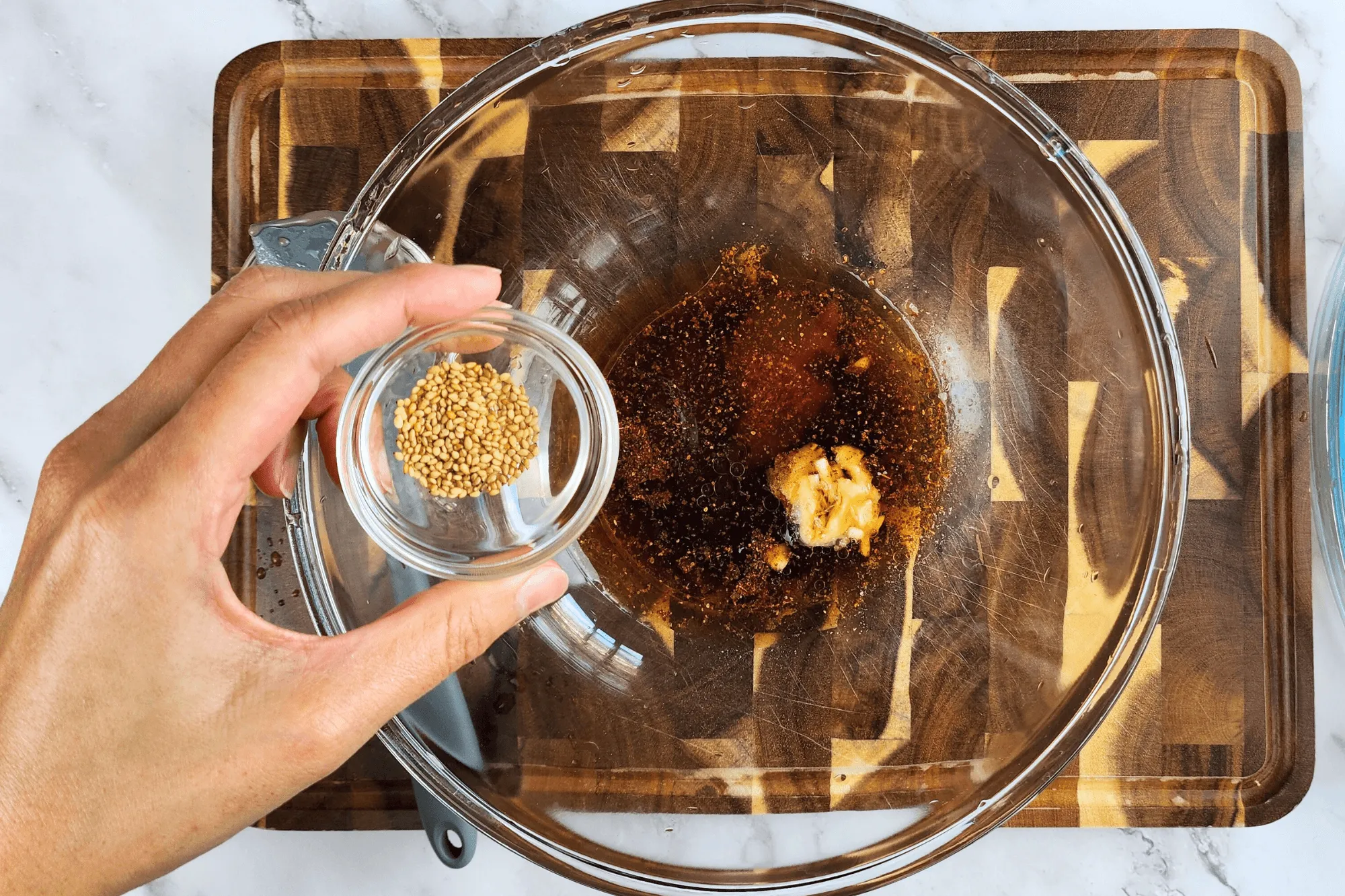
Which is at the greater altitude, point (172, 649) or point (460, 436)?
point (460, 436)

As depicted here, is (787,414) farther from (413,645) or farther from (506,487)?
(413,645)

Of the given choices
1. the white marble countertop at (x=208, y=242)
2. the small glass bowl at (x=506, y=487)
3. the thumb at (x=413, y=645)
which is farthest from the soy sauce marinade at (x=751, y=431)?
the white marble countertop at (x=208, y=242)

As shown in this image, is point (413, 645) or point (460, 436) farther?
point (460, 436)

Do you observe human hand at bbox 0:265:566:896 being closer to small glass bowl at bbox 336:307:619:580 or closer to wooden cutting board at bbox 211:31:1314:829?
small glass bowl at bbox 336:307:619:580

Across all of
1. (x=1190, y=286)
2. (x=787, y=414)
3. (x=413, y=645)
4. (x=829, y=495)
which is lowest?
(x=413, y=645)

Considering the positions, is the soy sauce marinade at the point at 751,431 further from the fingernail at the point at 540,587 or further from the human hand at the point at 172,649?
the human hand at the point at 172,649

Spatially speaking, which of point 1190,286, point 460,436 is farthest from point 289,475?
point 1190,286

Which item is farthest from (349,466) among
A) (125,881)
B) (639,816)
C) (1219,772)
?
(1219,772)
